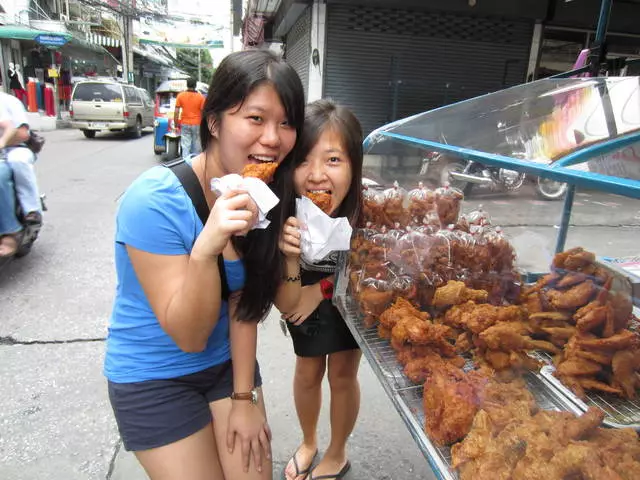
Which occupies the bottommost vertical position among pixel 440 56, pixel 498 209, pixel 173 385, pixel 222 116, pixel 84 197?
pixel 84 197

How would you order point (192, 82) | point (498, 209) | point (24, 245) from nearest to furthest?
point (498, 209) → point (24, 245) → point (192, 82)

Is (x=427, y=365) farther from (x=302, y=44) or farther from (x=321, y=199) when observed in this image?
(x=302, y=44)

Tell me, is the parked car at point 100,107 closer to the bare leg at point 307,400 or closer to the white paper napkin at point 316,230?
the bare leg at point 307,400

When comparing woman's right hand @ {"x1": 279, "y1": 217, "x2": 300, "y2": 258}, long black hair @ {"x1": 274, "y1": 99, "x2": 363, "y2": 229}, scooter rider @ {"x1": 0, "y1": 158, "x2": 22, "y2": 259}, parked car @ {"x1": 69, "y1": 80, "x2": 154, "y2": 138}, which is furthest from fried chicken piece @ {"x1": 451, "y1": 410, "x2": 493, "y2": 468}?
parked car @ {"x1": 69, "y1": 80, "x2": 154, "y2": 138}

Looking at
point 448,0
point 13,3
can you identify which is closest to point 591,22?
point 448,0

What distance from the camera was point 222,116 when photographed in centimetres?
149

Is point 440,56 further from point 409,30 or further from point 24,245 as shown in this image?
point 24,245

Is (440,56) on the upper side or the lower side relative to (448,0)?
lower

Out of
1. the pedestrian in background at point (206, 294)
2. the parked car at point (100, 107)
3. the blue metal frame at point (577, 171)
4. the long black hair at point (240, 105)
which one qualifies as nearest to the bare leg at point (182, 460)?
the pedestrian in background at point (206, 294)

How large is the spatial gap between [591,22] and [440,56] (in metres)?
3.61

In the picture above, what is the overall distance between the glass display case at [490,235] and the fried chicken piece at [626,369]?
21 millimetres

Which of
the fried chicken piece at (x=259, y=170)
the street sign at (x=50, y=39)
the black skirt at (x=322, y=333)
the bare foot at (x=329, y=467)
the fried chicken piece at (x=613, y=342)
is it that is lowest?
the bare foot at (x=329, y=467)

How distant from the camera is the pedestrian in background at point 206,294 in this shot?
1400mm

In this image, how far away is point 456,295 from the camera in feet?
6.47
